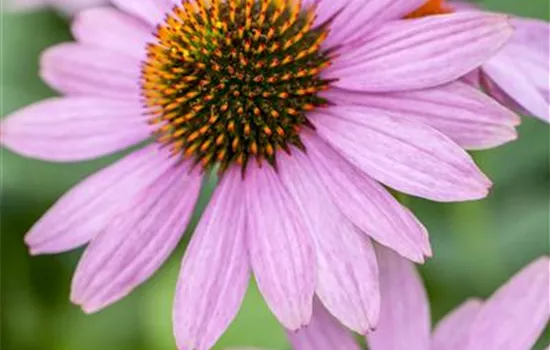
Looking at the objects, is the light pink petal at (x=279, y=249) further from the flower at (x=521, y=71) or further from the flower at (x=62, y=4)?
the flower at (x=62, y=4)

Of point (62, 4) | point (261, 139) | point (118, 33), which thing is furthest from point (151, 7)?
point (62, 4)

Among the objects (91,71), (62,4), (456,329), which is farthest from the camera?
(62,4)

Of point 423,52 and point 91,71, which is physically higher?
point 91,71

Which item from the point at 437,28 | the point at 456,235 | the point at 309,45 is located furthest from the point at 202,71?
the point at 456,235

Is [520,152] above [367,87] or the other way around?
the other way around

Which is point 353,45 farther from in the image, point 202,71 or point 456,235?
point 456,235

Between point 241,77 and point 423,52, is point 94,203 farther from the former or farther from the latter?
point 423,52

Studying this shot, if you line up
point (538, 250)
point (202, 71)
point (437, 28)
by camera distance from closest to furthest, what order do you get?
point (437, 28), point (202, 71), point (538, 250)

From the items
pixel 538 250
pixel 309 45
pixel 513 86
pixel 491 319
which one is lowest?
pixel 538 250
